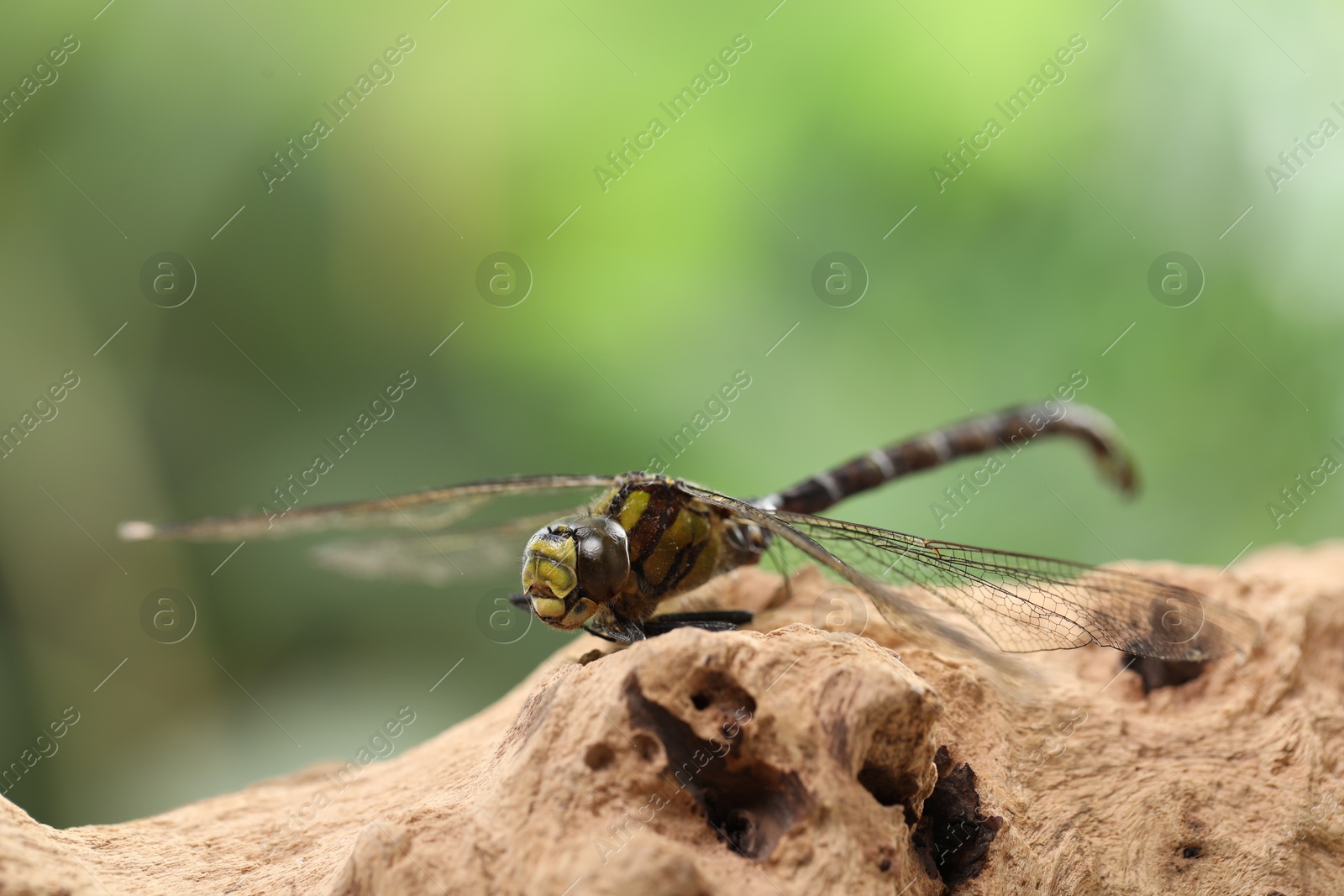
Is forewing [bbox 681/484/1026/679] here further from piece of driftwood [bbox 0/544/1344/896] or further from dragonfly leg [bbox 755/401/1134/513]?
dragonfly leg [bbox 755/401/1134/513]

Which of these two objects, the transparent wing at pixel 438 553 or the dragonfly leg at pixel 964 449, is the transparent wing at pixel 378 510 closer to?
the transparent wing at pixel 438 553

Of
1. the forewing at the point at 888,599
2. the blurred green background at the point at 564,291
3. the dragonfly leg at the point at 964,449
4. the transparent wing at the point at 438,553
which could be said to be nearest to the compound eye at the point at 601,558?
the forewing at the point at 888,599

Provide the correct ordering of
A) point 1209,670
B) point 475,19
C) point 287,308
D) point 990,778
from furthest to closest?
point 287,308 → point 475,19 → point 1209,670 → point 990,778

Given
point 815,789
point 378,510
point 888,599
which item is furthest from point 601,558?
point 378,510

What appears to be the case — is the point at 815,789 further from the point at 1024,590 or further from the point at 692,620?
the point at 1024,590

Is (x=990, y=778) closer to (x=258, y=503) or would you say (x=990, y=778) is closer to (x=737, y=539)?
(x=737, y=539)

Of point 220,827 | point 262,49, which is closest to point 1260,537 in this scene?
point 220,827
